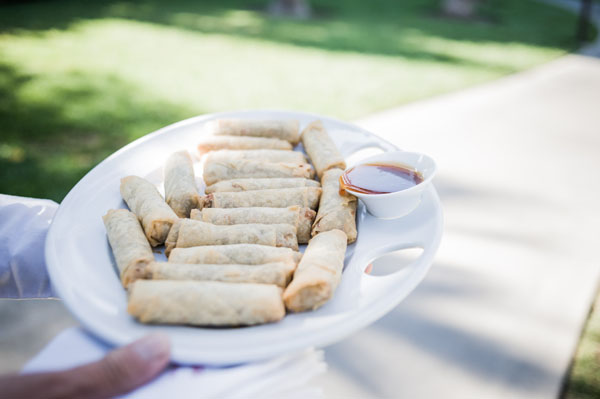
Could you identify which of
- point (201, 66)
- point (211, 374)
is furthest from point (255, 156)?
point (201, 66)

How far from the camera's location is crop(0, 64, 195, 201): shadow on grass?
527 centimetres

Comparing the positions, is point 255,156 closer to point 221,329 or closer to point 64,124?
point 221,329

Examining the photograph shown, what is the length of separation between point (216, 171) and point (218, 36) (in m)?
9.46

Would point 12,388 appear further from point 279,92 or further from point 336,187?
point 279,92

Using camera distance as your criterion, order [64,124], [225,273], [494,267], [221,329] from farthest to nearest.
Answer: [64,124]
[494,267]
[225,273]
[221,329]

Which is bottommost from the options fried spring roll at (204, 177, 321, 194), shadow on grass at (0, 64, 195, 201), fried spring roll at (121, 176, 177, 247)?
shadow on grass at (0, 64, 195, 201)

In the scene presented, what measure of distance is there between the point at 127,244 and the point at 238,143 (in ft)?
3.79

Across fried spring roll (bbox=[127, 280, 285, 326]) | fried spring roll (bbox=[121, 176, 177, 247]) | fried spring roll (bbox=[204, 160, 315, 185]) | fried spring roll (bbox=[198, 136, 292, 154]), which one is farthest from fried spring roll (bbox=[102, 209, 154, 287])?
fried spring roll (bbox=[198, 136, 292, 154])

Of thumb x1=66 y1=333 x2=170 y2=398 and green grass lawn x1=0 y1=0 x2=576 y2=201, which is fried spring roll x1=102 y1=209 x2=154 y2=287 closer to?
thumb x1=66 y1=333 x2=170 y2=398

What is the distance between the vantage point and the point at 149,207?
7.19ft

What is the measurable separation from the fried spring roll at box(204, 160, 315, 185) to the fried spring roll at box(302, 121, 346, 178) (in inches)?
3.1

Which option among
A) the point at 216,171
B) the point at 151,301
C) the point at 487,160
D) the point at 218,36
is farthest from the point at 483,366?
the point at 218,36

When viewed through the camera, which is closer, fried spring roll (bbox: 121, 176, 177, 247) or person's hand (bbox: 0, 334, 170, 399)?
person's hand (bbox: 0, 334, 170, 399)

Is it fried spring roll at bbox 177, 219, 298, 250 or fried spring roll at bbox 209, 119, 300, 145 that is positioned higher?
fried spring roll at bbox 209, 119, 300, 145
